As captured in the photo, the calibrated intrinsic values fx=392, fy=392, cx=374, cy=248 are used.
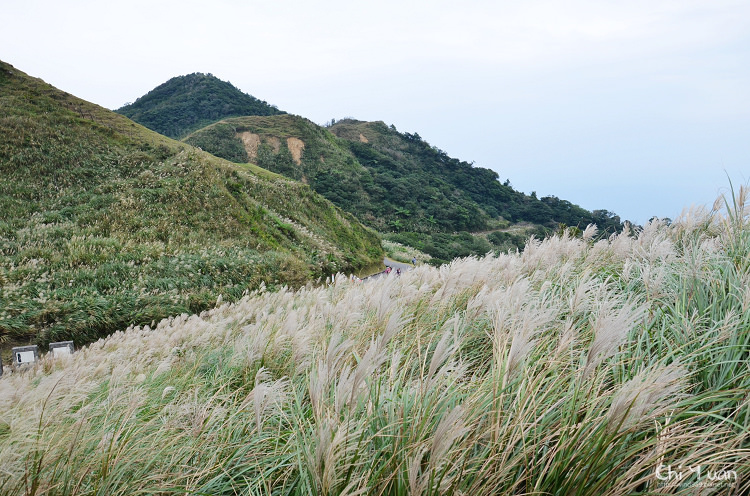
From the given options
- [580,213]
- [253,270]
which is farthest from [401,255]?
[580,213]

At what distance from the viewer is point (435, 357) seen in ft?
4.83

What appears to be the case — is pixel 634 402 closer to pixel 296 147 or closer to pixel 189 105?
pixel 296 147

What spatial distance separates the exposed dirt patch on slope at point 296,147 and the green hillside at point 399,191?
0.06m

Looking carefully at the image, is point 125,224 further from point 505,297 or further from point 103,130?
point 505,297

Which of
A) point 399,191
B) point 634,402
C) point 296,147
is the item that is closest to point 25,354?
point 634,402

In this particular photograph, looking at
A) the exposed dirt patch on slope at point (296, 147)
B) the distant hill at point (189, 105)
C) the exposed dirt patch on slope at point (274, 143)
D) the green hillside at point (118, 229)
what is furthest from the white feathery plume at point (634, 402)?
the distant hill at point (189, 105)

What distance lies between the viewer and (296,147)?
58.8 metres

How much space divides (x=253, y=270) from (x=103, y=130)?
1580 cm

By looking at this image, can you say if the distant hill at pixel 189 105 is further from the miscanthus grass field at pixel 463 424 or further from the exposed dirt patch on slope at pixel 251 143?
the miscanthus grass field at pixel 463 424

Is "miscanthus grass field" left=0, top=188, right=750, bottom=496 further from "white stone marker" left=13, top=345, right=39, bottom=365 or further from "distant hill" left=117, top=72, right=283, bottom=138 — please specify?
"distant hill" left=117, top=72, right=283, bottom=138

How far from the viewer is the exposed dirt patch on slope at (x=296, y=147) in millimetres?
56919

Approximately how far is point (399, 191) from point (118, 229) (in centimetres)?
4592

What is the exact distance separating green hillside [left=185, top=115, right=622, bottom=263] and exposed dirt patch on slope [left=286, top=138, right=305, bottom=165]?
2.2 inches

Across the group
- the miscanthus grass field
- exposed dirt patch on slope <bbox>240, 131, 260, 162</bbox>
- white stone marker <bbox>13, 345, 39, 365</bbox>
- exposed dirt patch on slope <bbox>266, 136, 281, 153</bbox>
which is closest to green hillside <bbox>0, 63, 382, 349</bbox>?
white stone marker <bbox>13, 345, 39, 365</bbox>
